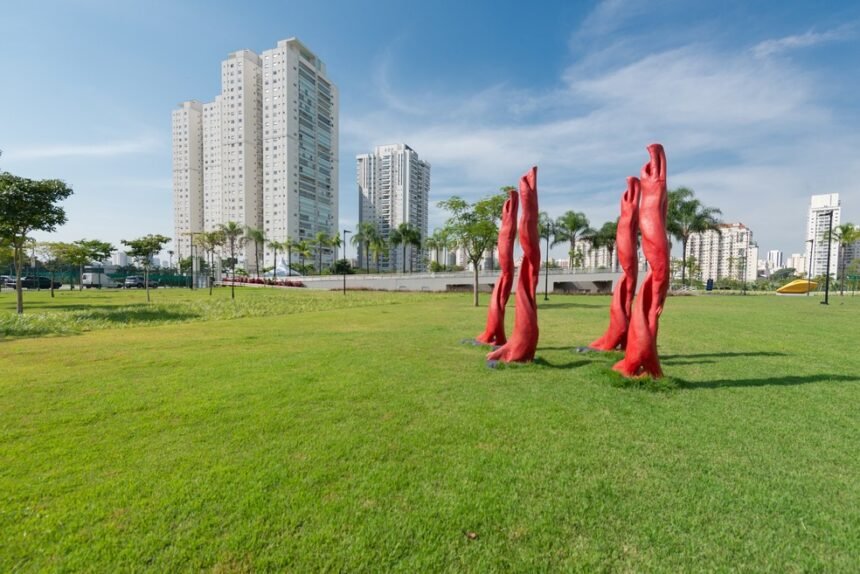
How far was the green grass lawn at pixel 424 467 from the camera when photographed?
2605mm

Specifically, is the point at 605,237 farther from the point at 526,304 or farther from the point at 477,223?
the point at 526,304

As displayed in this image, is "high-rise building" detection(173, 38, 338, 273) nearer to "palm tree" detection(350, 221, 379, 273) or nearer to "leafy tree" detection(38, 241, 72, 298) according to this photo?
"palm tree" detection(350, 221, 379, 273)

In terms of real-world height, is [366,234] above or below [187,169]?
below

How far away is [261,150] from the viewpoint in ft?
322

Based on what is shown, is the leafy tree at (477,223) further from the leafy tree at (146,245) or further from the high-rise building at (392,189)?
the high-rise building at (392,189)

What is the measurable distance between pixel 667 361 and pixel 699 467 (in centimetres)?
539

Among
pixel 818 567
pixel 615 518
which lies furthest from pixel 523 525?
pixel 818 567

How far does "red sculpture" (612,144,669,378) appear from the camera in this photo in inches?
256

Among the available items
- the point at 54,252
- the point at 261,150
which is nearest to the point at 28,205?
the point at 54,252

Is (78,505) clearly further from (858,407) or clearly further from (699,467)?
(858,407)

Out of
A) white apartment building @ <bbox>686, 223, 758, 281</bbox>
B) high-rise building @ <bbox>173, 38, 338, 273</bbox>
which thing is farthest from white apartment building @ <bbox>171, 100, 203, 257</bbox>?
white apartment building @ <bbox>686, 223, 758, 281</bbox>

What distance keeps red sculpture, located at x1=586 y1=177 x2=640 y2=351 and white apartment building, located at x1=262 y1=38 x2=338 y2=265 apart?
90663mm

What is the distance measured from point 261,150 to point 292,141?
10.8 meters

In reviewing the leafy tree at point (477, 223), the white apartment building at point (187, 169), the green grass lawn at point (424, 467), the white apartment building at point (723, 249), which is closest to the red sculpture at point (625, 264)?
the green grass lawn at point (424, 467)
